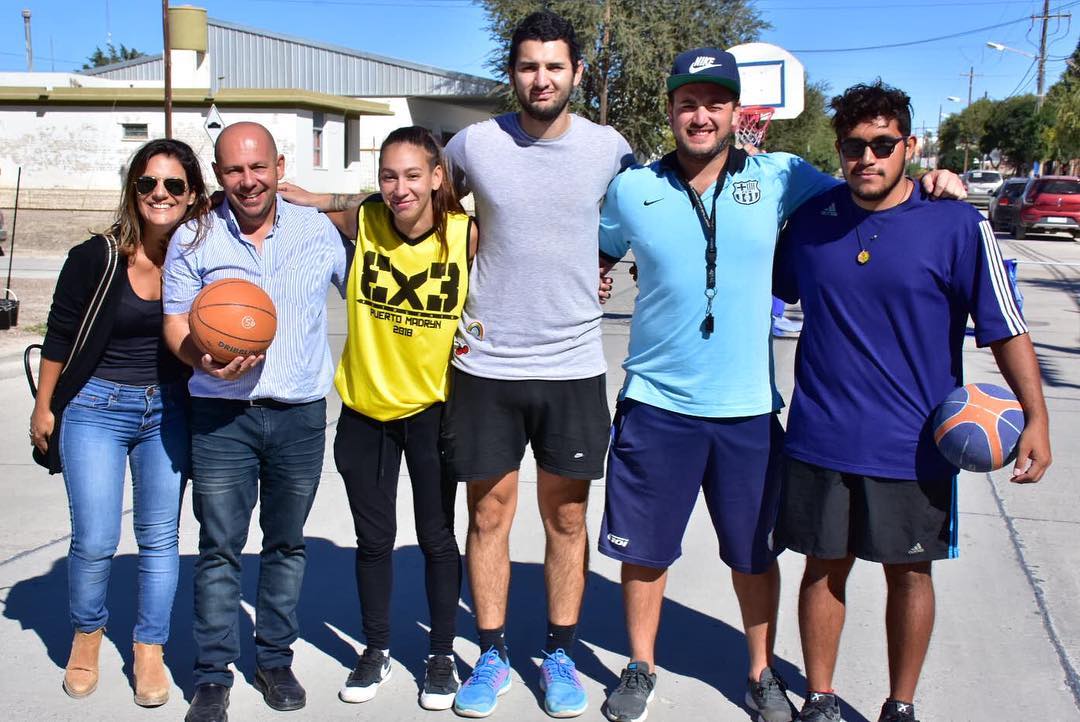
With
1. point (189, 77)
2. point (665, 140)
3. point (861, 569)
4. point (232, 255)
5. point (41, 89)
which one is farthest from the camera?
point (665, 140)

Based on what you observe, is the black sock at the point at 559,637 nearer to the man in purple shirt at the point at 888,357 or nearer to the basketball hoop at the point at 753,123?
the man in purple shirt at the point at 888,357

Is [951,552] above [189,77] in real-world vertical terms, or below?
below

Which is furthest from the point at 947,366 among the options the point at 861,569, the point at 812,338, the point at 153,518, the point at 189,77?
the point at 189,77

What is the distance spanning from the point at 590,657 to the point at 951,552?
153 centimetres

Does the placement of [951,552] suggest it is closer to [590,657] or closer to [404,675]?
[590,657]

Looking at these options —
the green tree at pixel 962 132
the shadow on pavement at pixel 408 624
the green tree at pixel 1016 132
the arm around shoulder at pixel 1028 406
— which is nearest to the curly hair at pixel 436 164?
the shadow on pavement at pixel 408 624

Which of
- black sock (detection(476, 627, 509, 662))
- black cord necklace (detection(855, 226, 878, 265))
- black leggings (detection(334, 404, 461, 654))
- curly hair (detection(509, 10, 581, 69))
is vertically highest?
curly hair (detection(509, 10, 581, 69))

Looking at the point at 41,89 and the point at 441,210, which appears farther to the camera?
the point at 41,89

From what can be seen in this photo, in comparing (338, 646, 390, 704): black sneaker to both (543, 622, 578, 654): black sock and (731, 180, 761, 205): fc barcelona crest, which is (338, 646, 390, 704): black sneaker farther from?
(731, 180, 761, 205): fc barcelona crest

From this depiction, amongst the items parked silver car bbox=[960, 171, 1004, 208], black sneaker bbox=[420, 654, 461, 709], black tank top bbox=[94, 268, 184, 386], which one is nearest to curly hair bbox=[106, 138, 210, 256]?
black tank top bbox=[94, 268, 184, 386]

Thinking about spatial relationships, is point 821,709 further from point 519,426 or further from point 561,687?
point 519,426

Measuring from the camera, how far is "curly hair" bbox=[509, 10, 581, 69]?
3.70m

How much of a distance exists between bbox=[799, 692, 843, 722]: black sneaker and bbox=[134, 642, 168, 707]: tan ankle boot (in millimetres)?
2266

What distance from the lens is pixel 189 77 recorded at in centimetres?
3606
